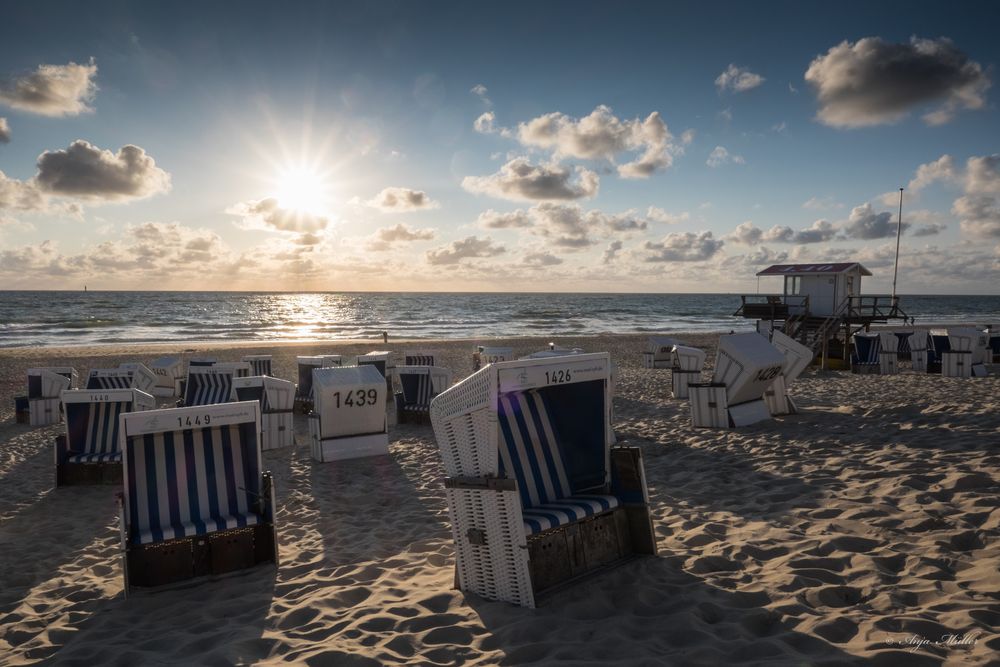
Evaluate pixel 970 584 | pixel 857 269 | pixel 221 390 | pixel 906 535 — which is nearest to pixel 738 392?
pixel 906 535

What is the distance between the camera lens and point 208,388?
1277 centimetres

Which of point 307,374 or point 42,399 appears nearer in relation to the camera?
point 42,399

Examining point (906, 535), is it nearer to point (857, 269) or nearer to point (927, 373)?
point (927, 373)

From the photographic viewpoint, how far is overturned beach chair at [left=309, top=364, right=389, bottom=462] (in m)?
9.90

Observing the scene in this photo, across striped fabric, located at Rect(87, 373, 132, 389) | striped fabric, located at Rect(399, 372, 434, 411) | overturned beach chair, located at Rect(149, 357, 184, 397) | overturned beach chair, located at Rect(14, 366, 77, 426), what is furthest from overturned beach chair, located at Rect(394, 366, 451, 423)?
overturned beach chair, located at Rect(149, 357, 184, 397)

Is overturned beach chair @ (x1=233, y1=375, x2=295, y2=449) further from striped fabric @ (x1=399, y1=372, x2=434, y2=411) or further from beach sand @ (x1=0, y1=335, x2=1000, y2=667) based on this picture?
striped fabric @ (x1=399, y1=372, x2=434, y2=411)

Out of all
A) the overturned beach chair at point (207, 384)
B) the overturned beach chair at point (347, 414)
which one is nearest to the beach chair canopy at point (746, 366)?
the overturned beach chair at point (347, 414)

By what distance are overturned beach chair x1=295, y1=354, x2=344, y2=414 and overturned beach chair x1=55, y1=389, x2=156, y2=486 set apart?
537 cm

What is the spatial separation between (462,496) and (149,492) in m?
3.15

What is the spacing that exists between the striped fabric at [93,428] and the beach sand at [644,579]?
2.17 feet

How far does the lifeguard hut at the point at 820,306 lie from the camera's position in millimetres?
24453

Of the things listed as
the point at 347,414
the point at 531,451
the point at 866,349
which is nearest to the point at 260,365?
the point at 347,414

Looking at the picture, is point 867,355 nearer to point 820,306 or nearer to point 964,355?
point 964,355

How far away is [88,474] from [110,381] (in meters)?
5.57
